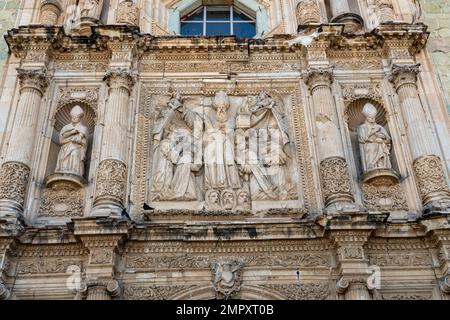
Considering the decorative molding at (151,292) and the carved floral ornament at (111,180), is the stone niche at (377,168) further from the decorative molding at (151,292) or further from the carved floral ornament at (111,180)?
the carved floral ornament at (111,180)

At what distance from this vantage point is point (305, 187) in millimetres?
9508

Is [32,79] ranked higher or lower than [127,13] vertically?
lower

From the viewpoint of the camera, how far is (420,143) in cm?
962

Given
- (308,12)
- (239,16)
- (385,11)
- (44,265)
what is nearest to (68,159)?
(44,265)

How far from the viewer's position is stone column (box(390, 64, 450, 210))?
9.08 meters

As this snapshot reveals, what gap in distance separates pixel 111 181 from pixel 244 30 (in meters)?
4.89

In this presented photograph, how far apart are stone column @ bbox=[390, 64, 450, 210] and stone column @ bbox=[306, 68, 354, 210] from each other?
1149 mm

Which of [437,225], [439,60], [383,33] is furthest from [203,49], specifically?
[437,225]

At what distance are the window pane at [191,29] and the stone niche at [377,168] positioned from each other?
12.6 feet

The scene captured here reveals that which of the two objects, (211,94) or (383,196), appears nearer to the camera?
(383,196)

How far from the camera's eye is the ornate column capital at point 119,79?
33.7 ft

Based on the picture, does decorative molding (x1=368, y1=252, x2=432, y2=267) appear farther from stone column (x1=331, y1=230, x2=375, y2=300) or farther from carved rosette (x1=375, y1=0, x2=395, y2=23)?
carved rosette (x1=375, y1=0, x2=395, y2=23)

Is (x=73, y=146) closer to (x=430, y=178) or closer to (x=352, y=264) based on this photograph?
(x=352, y=264)
